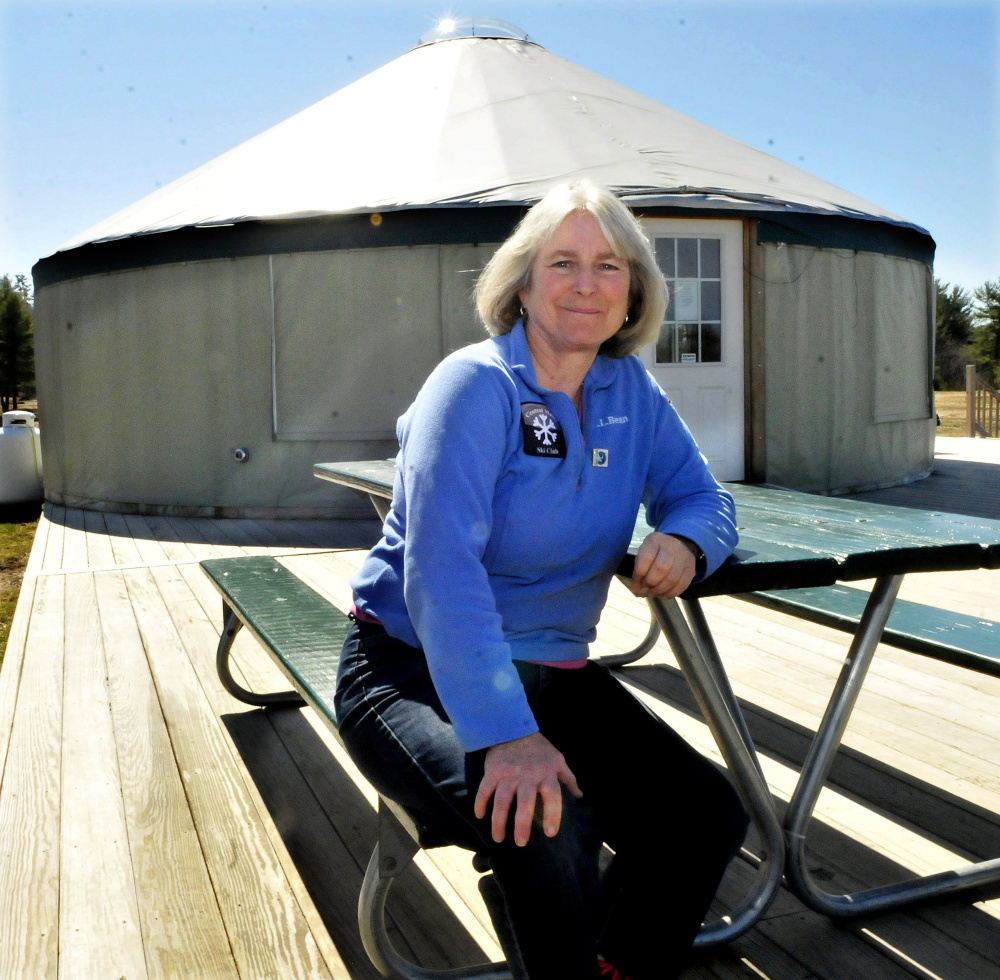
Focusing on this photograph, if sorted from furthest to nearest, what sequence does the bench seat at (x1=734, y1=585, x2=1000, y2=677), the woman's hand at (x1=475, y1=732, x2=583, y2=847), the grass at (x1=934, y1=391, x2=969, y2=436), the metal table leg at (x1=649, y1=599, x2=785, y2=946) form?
the grass at (x1=934, y1=391, x2=969, y2=436) < the bench seat at (x1=734, y1=585, x2=1000, y2=677) < the metal table leg at (x1=649, y1=599, x2=785, y2=946) < the woman's hand at (x1=475, y1=732, x2=583, y2=847)

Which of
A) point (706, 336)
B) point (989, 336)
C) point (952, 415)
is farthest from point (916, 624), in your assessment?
point (989, 336)

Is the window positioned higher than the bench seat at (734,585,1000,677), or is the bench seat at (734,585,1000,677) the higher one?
the window

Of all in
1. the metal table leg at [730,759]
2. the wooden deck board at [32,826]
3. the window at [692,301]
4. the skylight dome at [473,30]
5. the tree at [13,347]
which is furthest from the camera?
the tree at [13,347]

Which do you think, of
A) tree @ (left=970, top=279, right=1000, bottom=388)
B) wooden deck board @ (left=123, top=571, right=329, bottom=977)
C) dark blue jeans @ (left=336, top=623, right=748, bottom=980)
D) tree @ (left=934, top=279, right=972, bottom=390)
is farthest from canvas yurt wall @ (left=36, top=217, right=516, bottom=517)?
tree @ (left=934, top=279, right=972, bottom=390)

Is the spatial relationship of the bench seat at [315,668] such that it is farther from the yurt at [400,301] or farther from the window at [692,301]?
the window at [692,301]

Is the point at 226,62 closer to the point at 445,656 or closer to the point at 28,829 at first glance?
the point at 28,829

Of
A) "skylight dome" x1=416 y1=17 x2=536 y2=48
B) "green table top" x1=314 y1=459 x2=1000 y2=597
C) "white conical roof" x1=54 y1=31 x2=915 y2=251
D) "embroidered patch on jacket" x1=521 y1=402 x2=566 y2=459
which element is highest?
"skylight dome" x1=416 y1=17 x2=536 y2=48

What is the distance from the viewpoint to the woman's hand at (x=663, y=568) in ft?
4.74

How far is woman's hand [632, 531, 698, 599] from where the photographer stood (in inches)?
56.9

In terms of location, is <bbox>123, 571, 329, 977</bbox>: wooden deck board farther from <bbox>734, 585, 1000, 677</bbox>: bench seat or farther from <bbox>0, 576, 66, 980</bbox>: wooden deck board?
<bbox>734, 585, 1000, 677</bbox>: bench seat

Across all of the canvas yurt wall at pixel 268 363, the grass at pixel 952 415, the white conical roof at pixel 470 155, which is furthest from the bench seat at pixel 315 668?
the grass at pixel 952 415

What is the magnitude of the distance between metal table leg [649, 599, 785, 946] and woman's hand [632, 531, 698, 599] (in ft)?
0.35

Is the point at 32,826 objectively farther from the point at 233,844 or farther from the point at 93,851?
the point at 233,844

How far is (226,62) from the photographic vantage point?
8.76 metres
